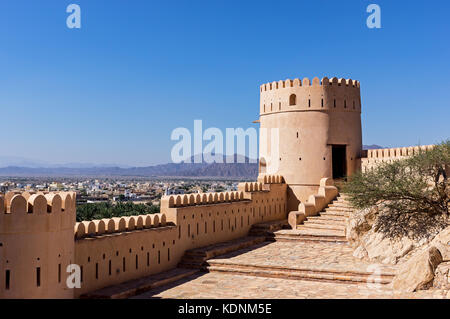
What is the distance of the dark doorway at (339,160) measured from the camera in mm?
22906

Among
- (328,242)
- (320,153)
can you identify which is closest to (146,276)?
(328,242)

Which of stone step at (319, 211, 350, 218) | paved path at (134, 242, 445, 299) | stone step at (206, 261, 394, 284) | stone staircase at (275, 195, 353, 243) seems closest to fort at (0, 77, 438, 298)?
stone staircase at (275, 195, 353, 243)

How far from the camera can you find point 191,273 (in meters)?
13.3

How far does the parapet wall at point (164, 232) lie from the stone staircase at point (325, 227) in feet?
5.87

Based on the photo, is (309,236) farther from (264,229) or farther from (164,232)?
(164,232)

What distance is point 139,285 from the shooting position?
448 inches

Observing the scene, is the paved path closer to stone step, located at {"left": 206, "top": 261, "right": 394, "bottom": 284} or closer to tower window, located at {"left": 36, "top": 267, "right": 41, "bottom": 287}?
stone step, located at {"left": 206, "top": 261, "right": 394, "bottom": 284}

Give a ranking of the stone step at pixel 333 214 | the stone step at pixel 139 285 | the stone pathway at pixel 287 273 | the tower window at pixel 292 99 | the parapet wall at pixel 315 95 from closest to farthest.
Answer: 1. the stone step at pixel 139 285
2. the stone pathway at pixel 287 273
3. the stone step at pixel 333 214
4. the parapet wall at pixel 315 95
5. the tower window at pixel 292 99

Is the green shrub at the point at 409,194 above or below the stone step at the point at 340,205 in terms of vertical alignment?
above

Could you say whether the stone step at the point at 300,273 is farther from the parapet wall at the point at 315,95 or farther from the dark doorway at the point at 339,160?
the dark doorway at the point at 339,160

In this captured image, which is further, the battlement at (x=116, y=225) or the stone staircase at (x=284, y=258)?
the stone staircase at (x=284, y=258)

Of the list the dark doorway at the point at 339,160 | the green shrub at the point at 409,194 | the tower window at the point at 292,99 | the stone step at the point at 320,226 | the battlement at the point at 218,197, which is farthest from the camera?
the dark doorway at the point at 339,160

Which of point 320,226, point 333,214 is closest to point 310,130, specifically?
point 333,214

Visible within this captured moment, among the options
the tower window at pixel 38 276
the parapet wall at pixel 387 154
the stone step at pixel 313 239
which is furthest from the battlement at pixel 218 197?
the tower window at pixel 38 276
